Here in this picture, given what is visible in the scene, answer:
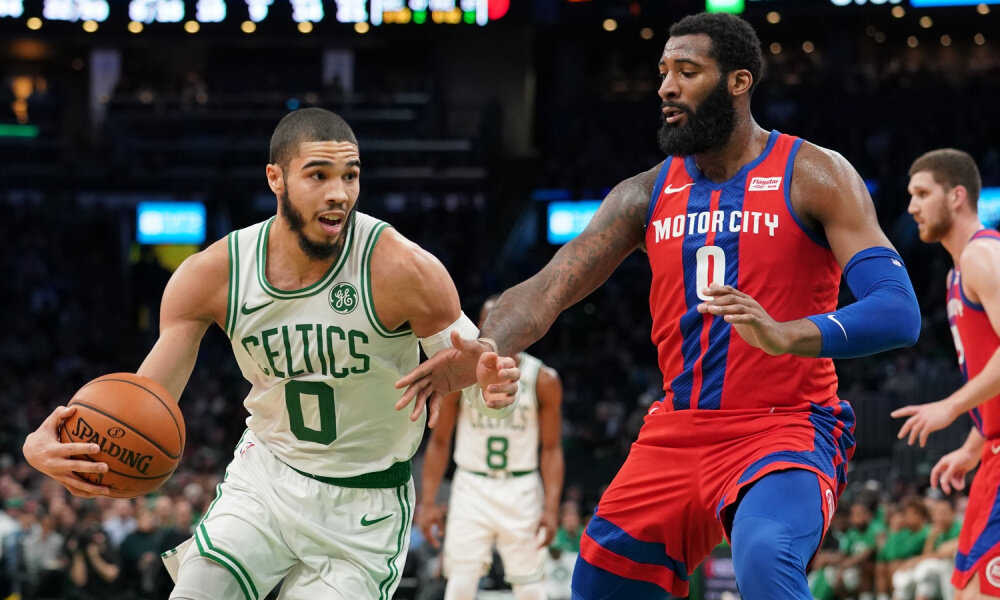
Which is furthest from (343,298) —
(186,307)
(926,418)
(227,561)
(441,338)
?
(926,418)

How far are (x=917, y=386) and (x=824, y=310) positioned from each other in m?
11.9

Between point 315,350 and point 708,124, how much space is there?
158 cm

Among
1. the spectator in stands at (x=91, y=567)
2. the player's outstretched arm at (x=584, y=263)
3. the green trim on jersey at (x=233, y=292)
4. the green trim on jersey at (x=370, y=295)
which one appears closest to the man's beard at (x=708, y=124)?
the player's outstretched arm at (x=584, y=263)

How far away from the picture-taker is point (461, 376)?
3.92 m

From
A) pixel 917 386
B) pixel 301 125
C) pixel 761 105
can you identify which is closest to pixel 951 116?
pixel 761 105

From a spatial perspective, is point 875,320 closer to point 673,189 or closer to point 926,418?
point 673,189

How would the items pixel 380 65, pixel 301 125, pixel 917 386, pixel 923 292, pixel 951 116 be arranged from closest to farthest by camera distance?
pixel 301 125 → pixel 917 386 → pixel 923 292 → pixel 951 116 → pixel 380 65

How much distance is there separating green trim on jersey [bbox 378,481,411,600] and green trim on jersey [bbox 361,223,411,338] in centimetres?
61

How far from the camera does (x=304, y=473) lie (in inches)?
174

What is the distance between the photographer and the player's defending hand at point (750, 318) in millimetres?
3355

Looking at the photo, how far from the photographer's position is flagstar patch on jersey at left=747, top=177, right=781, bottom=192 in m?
4.00

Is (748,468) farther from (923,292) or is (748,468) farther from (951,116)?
(951,116)

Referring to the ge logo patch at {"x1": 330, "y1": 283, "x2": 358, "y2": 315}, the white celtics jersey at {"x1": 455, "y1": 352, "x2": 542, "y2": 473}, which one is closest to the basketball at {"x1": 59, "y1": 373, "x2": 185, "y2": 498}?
the ge logo patch at {"x1": 330, "y1": 283, "x2": 358, "y2": 315}

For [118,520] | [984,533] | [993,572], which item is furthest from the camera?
[118,520]
